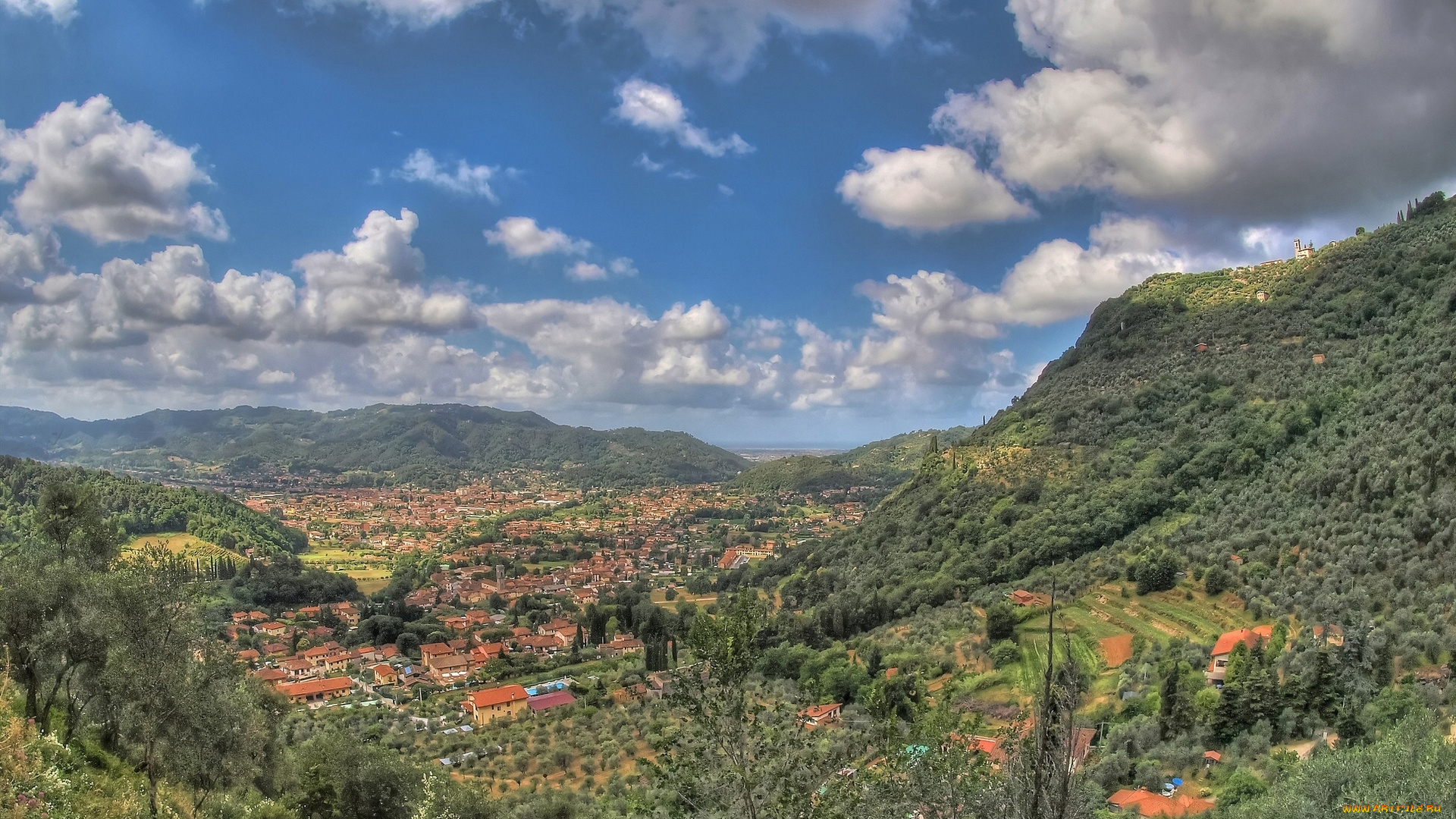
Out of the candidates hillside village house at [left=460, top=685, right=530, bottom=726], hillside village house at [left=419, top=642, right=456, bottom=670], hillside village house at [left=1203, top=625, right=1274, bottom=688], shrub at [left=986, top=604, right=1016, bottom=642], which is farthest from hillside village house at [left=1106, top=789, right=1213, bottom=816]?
hillside village house at [left=419, top=642, right=456, bottom=670]

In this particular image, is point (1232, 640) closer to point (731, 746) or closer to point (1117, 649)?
point (1117, 649)

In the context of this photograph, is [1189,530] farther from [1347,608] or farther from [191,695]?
[191,695]

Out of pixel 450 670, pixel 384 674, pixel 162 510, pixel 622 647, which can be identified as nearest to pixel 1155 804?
pixel 622 647

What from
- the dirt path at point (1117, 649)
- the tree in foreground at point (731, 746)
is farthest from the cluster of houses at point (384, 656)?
the tree in foreground at point (731, 746)

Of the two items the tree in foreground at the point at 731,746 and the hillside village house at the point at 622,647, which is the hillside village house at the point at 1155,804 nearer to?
the tree in foreground at the point at 731,746

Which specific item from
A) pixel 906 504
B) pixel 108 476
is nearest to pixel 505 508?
pixel 108 476

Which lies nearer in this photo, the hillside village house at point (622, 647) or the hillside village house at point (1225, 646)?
the hillside village house at point (1225, 646)
